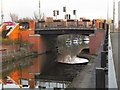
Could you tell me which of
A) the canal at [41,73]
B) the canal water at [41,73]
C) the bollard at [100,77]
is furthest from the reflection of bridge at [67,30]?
the bollard at [100,77]

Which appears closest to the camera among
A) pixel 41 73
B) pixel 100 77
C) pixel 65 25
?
pixel 100 77

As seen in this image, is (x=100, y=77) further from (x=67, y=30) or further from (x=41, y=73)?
(x=67, y=30)

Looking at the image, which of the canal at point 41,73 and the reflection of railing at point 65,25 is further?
the reflection of railing at point 65,25

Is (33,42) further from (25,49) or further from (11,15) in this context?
(11,15)

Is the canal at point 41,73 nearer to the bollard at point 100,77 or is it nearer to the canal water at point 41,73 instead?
the canal water at point 41,73

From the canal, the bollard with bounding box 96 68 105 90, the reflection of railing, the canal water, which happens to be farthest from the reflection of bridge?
the bollard with bounding box 96 68 105 90

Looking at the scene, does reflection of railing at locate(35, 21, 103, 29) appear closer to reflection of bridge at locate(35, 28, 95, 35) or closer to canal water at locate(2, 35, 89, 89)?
reflection of bridge at locate(35, 28, 95, 35)

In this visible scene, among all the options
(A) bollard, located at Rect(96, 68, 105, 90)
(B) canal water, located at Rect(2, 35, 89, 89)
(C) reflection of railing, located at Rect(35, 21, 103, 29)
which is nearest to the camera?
(A) bollard, located at Rect(96, 68, 105, 90)

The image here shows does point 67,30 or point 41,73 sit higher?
point 67,30

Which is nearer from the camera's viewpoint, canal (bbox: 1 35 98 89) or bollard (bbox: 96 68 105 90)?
bollard (bbox: 96 68 105 90)

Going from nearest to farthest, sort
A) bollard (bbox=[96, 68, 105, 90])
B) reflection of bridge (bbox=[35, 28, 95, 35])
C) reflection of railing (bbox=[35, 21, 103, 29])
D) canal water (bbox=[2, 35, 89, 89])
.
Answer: bollard (bbox=[96, 68, 105, 90]) → canal water (bbox=[2, 35, 89, 89]) → reflection of bridge (bbox=[35, 28, 95, 35]) → reflection of railing (bbox=[35, 21, 103, 29])

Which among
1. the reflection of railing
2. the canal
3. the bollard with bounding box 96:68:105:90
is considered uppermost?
the reflection of railing

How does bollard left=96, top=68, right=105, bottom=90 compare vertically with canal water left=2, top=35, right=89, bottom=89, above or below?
above

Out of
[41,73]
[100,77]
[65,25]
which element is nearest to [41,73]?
[41,73]
